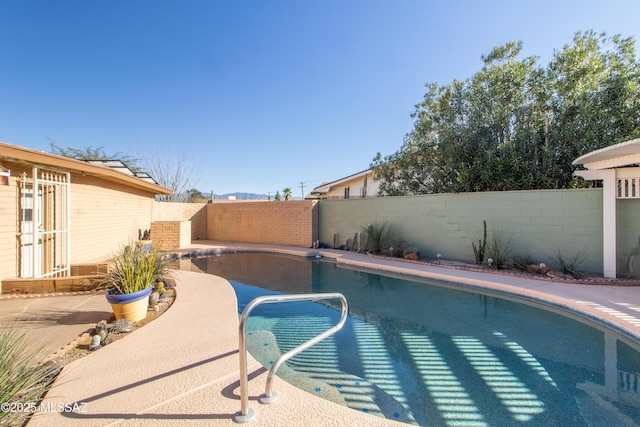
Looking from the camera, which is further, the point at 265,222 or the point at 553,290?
the point at 265,222

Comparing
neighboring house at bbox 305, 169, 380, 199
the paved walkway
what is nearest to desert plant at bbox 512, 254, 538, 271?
the paved walkway

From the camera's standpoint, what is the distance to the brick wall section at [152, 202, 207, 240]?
14.2 meters

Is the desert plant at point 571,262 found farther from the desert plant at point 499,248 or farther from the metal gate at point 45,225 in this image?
the metal gate at point 45,225

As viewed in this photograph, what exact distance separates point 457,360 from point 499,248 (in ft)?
18.3

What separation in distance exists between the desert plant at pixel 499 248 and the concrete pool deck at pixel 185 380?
2634mm

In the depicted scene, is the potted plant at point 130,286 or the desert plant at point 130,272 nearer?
the potted plant at point 130,286

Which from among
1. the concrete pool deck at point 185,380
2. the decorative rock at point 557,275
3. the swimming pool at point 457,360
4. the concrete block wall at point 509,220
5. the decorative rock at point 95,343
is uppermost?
the concrete block wall at point 509,220

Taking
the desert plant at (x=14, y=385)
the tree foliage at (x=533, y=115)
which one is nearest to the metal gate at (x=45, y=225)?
the desert plant at (x=14, y=385)

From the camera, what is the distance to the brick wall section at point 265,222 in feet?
42.9

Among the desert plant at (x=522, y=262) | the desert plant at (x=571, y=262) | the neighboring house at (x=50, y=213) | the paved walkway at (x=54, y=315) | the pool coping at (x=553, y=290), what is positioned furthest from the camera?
the desert plant at (x=522, y=262)

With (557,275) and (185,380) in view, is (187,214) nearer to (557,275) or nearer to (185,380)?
(185,380)

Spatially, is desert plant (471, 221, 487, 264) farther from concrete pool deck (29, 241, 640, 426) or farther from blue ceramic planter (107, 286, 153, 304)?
blue ceramic planter (107, 286, 153, 304)

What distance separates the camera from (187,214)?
50.6 feet

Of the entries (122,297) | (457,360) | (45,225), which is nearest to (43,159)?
(45,225)
